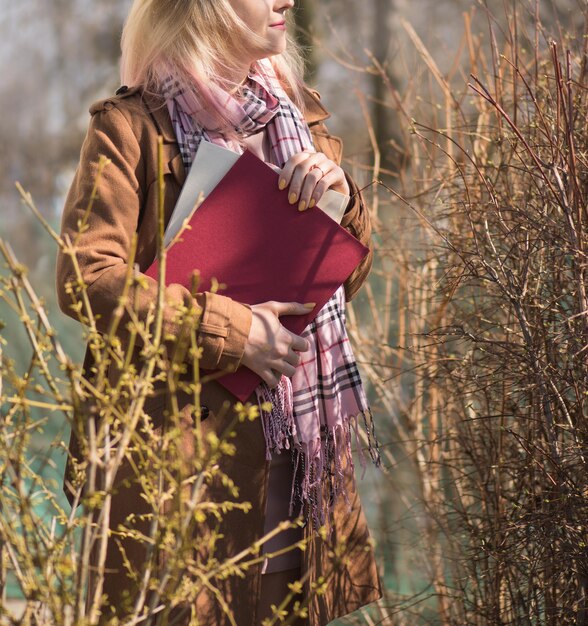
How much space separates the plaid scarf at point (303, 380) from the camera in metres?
1.66

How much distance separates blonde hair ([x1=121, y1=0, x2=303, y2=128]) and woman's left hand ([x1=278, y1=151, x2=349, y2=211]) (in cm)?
18

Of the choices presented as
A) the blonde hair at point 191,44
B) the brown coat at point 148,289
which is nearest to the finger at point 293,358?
the brown coat at point 148,289

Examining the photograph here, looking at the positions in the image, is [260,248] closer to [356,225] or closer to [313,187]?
[313,187]

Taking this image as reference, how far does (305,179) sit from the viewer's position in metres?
1.59

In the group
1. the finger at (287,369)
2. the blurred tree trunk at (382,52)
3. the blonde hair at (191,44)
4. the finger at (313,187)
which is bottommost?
the finger at (287,369)

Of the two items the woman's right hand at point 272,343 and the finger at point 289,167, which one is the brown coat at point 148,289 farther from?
the finger at point 289,167

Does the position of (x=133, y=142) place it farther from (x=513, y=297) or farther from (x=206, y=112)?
(x=513, y=297)

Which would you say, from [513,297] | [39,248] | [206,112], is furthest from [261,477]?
[39,248]

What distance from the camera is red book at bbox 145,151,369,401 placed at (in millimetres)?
1574

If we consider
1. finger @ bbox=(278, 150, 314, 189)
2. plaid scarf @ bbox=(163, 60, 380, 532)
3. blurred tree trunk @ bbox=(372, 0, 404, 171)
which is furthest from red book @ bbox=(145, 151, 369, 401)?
blurred tree trunk @ bbox=(372, 0, 404, 171)

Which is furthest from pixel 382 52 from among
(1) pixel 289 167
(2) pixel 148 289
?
(2) pixel 148 289

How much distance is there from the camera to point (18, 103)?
7.98m

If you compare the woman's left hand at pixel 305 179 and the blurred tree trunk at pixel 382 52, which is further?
the blurred tree trunk at pixel 382 52

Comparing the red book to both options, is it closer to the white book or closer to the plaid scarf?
the white book
